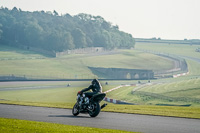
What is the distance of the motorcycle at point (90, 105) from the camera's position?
2373 cm

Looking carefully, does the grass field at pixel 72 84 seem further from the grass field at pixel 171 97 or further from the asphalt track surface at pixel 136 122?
the asphalt track surface at pixel 136 122

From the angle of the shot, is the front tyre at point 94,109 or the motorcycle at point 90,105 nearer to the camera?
the motorcycle at point 90,105

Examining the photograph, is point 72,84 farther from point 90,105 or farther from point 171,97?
point 90,105

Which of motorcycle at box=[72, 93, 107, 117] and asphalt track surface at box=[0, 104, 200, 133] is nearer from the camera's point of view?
asphalt track surface at box=[0, 104, 200, 133]

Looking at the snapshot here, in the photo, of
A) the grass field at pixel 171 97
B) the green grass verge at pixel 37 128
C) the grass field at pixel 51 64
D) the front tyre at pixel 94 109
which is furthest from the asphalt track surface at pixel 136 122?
the grass field at pixel 51 64

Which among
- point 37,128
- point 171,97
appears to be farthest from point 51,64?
point 37,128

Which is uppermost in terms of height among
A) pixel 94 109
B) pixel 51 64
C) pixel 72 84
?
pixel 94 109

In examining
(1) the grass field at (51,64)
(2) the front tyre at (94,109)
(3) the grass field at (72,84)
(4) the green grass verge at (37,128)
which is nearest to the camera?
(4) the green grass verge at (37,128)

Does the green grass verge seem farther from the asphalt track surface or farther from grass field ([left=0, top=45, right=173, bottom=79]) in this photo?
grass field ([left=0, top=45, right=173, bottom=79])

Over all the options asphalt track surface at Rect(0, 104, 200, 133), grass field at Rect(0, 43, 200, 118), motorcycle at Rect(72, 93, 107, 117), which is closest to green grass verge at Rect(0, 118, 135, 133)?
asphalt track surface at Rect(0, 104, 200, 133)

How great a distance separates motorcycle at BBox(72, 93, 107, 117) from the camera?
23.7m

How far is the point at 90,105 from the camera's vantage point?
24062 millimetres

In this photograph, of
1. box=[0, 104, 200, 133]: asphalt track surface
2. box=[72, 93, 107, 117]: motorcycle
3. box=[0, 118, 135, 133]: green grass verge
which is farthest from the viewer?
box=[72, 93, 107, 117]: motorcycle

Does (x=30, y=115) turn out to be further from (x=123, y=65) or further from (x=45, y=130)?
(x=123, y=65)
